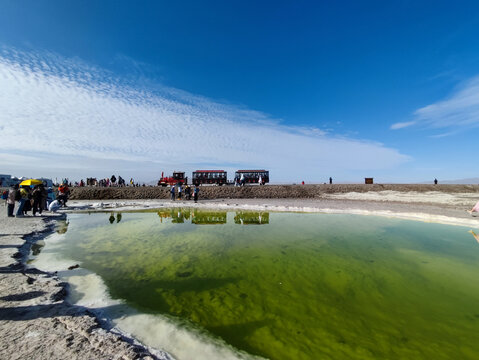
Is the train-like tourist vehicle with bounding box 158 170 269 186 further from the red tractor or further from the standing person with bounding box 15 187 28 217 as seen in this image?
the standing person with bounding box 15 187 28 217

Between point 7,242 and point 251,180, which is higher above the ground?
point 251,180

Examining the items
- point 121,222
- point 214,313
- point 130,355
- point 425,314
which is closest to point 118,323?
point 130,355

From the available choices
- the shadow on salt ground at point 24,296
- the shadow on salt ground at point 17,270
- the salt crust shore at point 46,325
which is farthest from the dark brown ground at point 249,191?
the shadow on salt ground at point 24,296

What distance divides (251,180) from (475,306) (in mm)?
36792

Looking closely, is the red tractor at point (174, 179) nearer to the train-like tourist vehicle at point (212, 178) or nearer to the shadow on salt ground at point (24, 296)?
the train-like tourist vehicle at point (212, 178)

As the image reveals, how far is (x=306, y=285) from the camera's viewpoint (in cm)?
652

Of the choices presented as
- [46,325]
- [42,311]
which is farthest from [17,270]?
[46,325]

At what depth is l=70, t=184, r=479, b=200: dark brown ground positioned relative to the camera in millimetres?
31938

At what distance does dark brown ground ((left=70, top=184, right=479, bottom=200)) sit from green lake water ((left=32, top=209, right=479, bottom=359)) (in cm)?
2061

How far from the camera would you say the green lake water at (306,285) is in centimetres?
421

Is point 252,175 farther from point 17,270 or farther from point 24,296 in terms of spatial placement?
point 24,296

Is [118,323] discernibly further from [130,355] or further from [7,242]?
[7,242]

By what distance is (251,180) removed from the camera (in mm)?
42000

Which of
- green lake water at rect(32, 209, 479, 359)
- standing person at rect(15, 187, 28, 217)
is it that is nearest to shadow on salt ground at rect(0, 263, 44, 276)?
green lake water at rect(32, 209, 479, 359)
